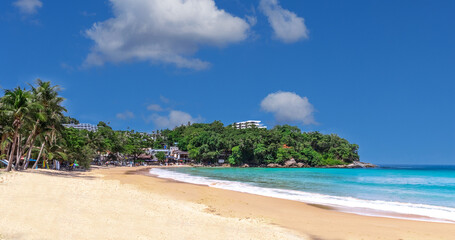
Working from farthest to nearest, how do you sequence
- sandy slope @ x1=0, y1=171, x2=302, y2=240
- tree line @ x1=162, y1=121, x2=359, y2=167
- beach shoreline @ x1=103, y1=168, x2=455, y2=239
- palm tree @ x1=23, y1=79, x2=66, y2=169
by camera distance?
tree line @ x1=162, y1=121, x2=359, y2=167 → palm tree @ x1=23, y1=79, x2=66, y2=169 → beach shoreline @ x1=103, y1=168, x2=455, y2=239 → sandy slope @ x1=0, y1=171, x2=302, y2=240

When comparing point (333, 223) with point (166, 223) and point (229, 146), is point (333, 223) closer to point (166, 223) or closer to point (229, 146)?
point (166, 223)

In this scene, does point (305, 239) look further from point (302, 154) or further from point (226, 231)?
point (302, 154)

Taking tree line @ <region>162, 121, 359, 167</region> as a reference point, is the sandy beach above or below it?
below

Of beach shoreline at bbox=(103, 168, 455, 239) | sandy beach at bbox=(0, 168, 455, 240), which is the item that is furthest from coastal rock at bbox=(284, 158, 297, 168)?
sandy beach at bbox=(0, 168, 455, 240)

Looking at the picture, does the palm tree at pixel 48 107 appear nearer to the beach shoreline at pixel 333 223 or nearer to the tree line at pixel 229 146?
the tree line at pixel 229 146

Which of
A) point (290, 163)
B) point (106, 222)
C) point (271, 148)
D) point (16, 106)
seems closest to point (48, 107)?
point (16, 106)

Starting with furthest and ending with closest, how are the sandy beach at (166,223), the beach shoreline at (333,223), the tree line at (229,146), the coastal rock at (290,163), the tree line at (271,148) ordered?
1. the tree line at (271,148)
2. the coastal rock at (290,163)
3. the tree line at (229,146)
4. the beach shoreline at (333,223)
5. the sandy beach at (166,223)

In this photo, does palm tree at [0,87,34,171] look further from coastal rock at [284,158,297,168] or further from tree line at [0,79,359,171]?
coastal rock at [284,158,297,168]

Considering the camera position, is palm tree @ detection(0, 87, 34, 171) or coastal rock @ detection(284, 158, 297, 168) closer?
palm tree @ detection(0, 87, 34, 171)

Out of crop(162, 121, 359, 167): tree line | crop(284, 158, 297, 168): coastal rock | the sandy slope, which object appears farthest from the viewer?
crop(162, 121, 359, 167): tree line

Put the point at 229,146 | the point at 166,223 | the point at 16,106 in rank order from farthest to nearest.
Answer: the point at 229,146
the point at 16,106
the point at 166,223

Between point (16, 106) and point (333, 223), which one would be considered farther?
point (16, 106)

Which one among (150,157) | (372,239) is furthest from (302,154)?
(372,239)

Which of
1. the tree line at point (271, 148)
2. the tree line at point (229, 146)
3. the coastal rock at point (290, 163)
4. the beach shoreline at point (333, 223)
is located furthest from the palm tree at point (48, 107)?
the coastal rock at point (290, 163)
